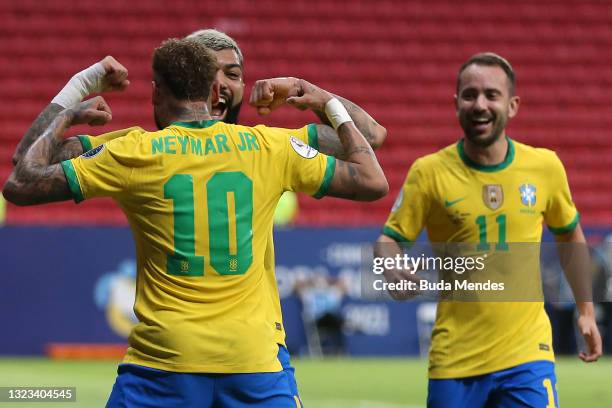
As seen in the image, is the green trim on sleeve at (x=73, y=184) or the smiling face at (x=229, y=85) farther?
the smiling face at (x=229, y=85)

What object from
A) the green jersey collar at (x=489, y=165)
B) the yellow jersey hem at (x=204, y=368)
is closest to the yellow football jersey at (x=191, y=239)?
the yellow jersey hem at (x=204, y=368)

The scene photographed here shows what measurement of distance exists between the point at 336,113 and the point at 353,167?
297 mm

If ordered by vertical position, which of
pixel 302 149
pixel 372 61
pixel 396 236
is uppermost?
pixel 372 61

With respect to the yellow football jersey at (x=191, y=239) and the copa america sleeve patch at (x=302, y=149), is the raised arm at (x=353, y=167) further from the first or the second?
the yellow football jersey at (x=191, y=239)

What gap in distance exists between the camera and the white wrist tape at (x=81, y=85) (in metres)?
4.38

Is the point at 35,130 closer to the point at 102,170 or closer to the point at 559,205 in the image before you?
the point at 102,170

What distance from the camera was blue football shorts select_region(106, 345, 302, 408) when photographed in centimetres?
372

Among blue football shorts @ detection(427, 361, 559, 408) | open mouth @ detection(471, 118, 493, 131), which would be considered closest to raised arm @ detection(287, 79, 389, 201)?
open mouth @ detection(471, 118, 493, 131)

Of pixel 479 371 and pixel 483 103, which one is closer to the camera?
pixel 479 371

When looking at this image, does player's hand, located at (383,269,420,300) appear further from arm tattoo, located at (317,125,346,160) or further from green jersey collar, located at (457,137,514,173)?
arm tattoo, located at (317,125,346,160)

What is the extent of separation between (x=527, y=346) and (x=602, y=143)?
15318 mm

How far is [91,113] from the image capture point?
412cm

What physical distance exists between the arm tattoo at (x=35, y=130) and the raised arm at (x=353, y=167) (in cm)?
90

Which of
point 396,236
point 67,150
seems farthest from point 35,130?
point 396,236
